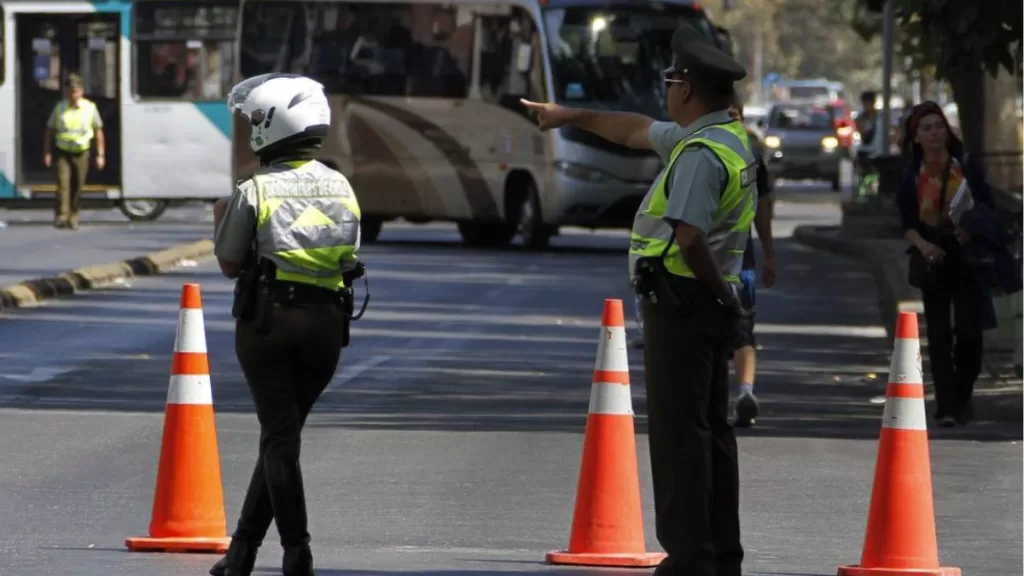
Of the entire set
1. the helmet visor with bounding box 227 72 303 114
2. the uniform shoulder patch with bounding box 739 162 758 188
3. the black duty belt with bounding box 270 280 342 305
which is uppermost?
the helmet visor with bounding box 227 72 303 114

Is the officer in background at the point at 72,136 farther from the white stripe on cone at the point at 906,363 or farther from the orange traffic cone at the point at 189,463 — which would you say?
the white stripe on cone at the point at 906,363

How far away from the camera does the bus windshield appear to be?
95.7 feet

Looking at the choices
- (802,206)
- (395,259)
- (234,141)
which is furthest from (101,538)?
(802,206)

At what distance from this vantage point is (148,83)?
1339 inches

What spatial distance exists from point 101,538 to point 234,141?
24.1 metres

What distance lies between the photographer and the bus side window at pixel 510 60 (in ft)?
96.2

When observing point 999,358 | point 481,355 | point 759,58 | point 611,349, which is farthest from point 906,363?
point 759,58

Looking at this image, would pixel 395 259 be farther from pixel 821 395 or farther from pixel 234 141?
pixel 821 395

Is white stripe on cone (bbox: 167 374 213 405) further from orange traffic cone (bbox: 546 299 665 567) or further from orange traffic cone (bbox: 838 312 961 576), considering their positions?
orange traffic cone (bbox: 838 312 961 576)

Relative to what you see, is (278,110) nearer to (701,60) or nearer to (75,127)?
(701,60)

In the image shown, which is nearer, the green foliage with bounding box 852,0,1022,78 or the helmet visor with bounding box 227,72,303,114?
the helmet visor with bounding box 227,72,303,114

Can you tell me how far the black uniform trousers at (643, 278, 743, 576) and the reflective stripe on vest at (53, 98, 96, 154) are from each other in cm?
2459

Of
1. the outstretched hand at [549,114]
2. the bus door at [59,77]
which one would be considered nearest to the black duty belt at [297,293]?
the outstretched hand at [549,114]

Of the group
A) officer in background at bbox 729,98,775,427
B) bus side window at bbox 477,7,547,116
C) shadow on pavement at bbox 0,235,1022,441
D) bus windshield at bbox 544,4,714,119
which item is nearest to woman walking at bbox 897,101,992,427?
shadow on pavement at bbox 0,235,1022,441
